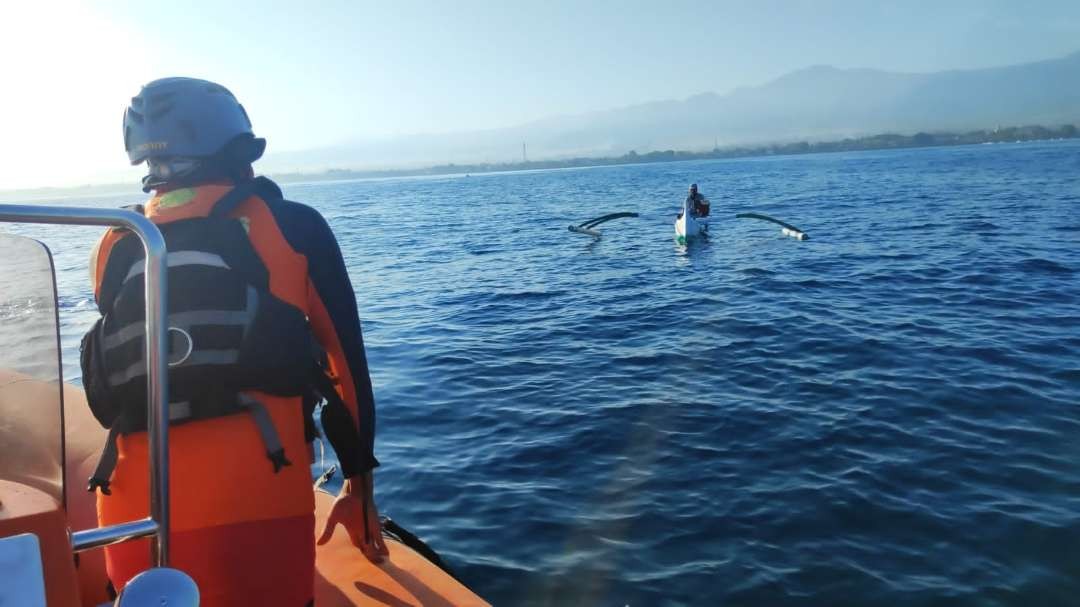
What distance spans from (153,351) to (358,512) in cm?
122

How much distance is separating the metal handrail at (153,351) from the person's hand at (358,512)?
83 centimetres

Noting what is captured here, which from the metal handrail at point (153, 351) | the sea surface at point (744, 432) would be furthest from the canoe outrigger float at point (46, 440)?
the sea surface at point (744, 432)

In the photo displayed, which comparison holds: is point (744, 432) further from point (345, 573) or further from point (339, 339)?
point (339, 339)

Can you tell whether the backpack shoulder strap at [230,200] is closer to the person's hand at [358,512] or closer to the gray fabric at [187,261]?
the gray fabric at [187,261]

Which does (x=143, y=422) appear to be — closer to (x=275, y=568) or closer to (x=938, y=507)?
(x=275, y=568)

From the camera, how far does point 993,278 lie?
Result: 15.2 meters

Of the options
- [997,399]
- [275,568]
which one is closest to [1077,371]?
[997,399]

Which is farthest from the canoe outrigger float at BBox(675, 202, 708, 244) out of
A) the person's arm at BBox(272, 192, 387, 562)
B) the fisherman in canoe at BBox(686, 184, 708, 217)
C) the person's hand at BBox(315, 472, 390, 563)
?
the person's arm at BBox(272, 192, 387, 562)

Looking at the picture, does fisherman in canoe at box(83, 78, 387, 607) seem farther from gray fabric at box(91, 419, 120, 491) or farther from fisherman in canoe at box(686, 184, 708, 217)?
fisherman in canoe at box(686, 184, 708, 217)

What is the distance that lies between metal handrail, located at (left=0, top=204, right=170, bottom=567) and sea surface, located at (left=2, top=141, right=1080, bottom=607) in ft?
12.0

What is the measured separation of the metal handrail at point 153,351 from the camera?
1.82 metres

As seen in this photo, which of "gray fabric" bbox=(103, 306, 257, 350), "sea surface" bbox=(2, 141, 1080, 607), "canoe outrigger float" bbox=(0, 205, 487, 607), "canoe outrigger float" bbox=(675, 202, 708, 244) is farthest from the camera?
"canoe outrigger float" bbox=(675, 202, 708, 244)

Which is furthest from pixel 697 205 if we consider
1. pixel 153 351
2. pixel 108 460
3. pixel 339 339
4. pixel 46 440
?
pixel 46 440

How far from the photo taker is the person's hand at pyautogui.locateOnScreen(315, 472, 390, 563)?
2707mm
